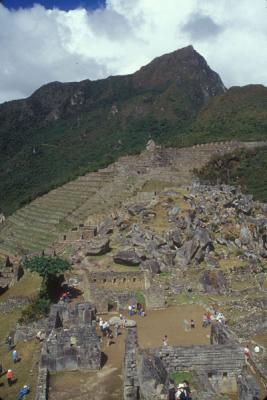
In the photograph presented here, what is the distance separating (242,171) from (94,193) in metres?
17.9

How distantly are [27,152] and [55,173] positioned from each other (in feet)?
87.5

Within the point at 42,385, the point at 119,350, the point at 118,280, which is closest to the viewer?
the point at 42,385

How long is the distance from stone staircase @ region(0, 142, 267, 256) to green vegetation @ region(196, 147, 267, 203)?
1.96 metres

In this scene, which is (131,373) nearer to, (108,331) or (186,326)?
(108,331)

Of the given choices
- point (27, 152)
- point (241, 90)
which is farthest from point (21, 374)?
point (27, 152)

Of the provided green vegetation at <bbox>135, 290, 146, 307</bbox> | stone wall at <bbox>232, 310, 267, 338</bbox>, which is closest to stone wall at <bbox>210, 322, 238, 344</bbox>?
stone wall at <bbox>232, 310, 267, 338</bbox>

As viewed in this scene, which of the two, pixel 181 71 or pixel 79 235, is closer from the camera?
pixel 79 235

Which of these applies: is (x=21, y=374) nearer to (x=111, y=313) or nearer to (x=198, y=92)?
(x=111, y=313)

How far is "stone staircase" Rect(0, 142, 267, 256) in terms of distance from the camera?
4314cm

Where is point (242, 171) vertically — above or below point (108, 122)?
below

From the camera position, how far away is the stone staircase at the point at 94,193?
43.1 m

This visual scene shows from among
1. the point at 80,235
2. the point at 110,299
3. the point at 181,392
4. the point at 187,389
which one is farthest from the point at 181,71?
the point at 181,392

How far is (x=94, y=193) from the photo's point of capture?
51.9 metres

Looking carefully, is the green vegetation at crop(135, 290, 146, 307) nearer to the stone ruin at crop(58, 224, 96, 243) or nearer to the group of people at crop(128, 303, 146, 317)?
the group of people at crop(128, 303, 146, 317)
